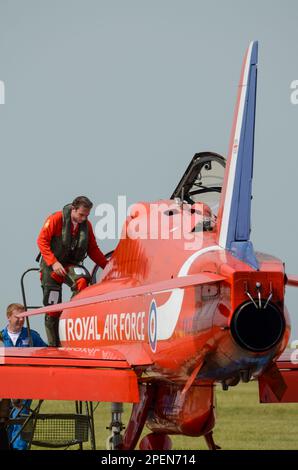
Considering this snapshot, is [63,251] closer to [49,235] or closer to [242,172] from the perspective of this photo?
[49,235]

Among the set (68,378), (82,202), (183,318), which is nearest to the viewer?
(183,318)

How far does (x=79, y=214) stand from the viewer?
16734 millimetres

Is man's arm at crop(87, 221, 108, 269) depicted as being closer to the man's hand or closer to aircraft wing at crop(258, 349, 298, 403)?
the man's hand

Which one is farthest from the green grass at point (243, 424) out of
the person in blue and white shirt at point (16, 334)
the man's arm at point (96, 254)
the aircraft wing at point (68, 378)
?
the aircraft wing at point (68, 378)

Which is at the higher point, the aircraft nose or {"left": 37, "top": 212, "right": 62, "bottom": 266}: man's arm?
{"left": 37, "top": 212, "right": 62, "bottom": 266}: man's arm

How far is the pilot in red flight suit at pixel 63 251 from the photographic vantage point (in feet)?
55.2

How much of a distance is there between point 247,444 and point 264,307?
8.72 metres

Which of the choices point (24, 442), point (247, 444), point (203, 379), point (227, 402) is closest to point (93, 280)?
point (24, 442)

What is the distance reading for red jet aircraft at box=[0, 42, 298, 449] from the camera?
1169cm

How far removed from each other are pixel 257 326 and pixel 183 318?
3.64 feet

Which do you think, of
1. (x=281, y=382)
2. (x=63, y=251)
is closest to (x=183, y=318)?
(x=281, y=382)

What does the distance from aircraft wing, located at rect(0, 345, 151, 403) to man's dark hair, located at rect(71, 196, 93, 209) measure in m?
3.32

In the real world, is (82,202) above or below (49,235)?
above

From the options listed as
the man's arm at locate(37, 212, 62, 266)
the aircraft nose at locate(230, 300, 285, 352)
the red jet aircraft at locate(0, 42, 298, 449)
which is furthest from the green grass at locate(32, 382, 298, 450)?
the aircraft nose at locate(230, 300, 285, 352)
